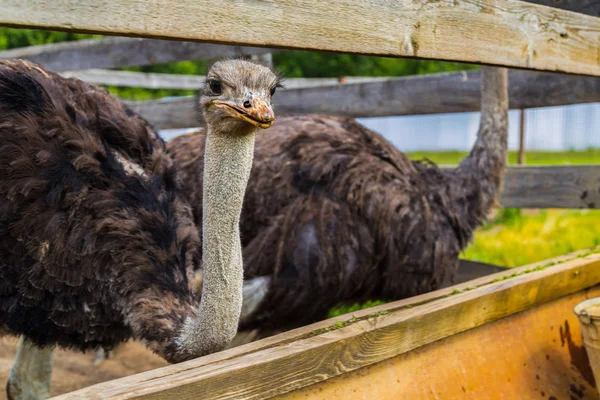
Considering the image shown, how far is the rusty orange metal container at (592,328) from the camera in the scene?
8.75 ft

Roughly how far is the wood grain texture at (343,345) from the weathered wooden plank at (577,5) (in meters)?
1.24

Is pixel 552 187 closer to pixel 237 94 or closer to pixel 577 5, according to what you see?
pixel 577 5

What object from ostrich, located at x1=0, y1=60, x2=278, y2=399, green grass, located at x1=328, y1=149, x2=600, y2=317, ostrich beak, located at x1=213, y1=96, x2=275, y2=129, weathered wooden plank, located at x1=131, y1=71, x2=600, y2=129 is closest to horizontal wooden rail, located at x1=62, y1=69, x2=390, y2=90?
green grass, located at x1=328, y1=149, x2=600, y2=317

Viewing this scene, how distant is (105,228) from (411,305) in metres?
1.14

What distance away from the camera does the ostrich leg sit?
10.7ft

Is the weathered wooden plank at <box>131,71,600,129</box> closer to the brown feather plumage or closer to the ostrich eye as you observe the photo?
the brown feather plumage

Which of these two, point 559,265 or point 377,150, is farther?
point 377,150

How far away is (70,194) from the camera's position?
2.75 metres

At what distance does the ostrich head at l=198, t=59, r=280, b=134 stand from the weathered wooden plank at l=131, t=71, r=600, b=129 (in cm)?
213

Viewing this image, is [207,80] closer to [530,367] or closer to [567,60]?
[567,60]

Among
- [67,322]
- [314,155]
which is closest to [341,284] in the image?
[314,155]

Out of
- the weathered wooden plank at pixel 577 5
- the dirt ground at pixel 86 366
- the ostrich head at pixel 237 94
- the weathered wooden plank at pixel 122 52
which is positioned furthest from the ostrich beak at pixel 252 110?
the weathered wooden plank at pixel 122 52

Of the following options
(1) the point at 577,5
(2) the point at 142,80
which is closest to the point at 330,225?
(1) the point at 577,5

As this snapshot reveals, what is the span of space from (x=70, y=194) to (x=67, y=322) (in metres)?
0.46
